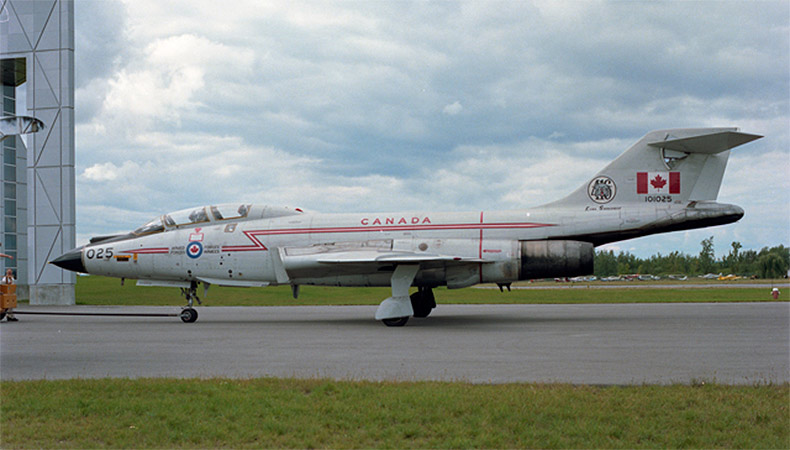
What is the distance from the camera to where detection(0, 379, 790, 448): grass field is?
492 centimetres

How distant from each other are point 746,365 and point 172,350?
9.08 m

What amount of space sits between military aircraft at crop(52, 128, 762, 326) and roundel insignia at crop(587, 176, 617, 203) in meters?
0.03

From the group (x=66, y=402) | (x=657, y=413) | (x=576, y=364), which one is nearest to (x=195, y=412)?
(x=66, y=402)

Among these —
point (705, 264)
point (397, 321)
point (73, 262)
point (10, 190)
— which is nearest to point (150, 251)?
point (73, 262)

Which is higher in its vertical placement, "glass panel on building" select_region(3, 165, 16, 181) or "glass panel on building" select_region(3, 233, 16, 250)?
"glass panel on building" select_region(3, 165, 16, 181)

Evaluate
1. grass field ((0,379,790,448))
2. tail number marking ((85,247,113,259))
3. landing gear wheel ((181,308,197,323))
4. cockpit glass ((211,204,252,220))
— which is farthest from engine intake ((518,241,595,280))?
tail number marking ((85,247,113,259))

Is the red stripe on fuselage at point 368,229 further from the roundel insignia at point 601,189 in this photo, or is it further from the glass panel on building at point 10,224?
the glass panel on building at point 10,224

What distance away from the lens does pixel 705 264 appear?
13525cm

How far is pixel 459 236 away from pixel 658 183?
546 cm

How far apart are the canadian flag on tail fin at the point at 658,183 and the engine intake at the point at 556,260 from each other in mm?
2431

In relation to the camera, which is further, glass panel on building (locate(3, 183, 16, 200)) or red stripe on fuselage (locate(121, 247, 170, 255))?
glass panel on building (locate(3, 183, 16, 200))

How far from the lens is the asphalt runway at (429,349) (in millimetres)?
7895

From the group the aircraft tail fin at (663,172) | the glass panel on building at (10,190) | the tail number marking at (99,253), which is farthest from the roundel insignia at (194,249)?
the glass panel on building at (10,190)

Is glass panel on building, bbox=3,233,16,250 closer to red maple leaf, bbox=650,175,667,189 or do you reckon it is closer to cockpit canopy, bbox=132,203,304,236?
cockpit canopy, bbox=132,203,304,236
